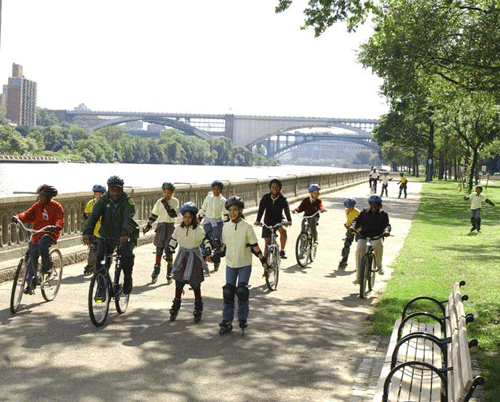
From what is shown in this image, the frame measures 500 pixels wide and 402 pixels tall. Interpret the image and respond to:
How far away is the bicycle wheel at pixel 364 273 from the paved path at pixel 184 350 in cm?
16

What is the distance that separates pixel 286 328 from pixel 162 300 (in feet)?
7.17

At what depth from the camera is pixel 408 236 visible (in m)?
21.4

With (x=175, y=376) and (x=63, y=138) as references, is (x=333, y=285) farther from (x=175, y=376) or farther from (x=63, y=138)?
(x=63, y=138)

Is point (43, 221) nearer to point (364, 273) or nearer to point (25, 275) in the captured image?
point (25, 275)

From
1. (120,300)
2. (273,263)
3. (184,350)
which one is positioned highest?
(273,263)

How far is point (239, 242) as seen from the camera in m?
8.64

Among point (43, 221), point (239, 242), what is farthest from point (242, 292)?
point (43, 221)

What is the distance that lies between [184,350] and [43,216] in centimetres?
272

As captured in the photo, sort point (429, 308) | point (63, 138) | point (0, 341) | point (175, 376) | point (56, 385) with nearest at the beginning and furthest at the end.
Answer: point (56, 385) < point (175, 376) < point (0, 341) < point (429, 308) < point (63, 138)

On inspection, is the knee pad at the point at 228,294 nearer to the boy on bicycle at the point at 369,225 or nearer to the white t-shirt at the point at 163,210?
the boy on bicycle at the point at 369,225

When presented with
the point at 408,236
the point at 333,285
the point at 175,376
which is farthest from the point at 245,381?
the point at 408,236

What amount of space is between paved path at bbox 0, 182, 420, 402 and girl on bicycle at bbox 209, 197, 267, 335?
9.3 inches

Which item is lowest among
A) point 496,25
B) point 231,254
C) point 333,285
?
point 333,285

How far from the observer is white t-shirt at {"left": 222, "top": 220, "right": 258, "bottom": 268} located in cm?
862
